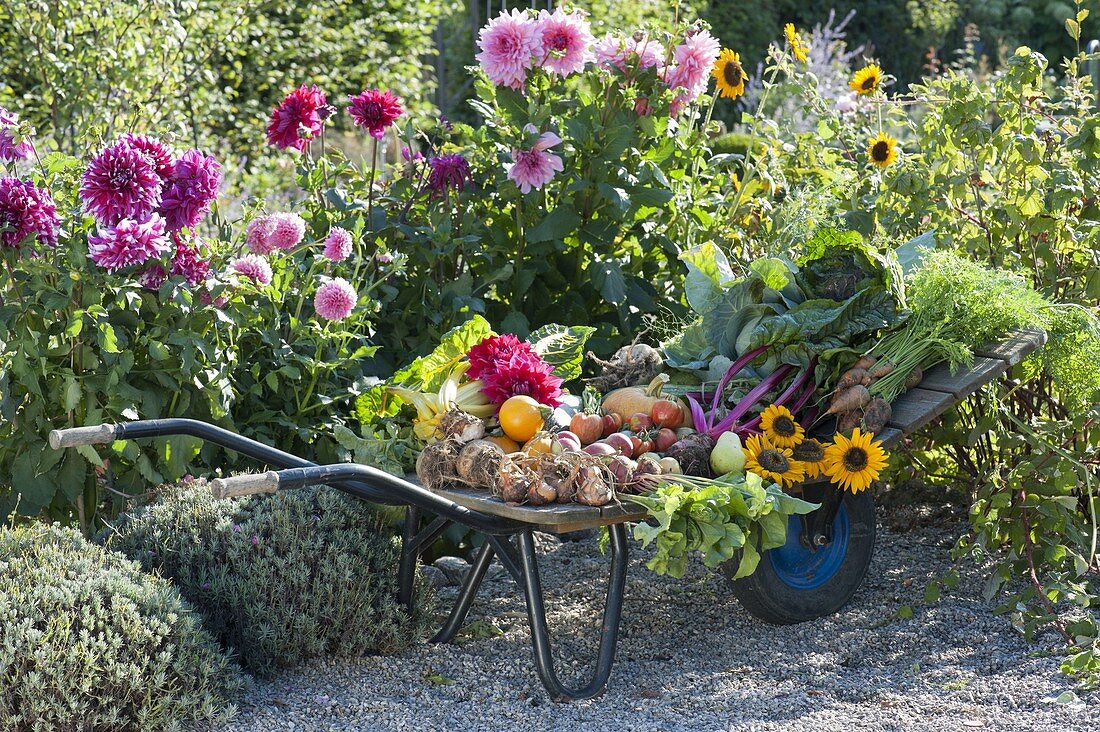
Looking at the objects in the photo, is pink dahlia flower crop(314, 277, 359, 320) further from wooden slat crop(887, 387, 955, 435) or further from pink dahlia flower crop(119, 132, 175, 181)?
wooden slat crop(887, 387, 955, 435)

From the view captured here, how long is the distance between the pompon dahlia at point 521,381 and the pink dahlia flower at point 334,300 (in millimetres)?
503

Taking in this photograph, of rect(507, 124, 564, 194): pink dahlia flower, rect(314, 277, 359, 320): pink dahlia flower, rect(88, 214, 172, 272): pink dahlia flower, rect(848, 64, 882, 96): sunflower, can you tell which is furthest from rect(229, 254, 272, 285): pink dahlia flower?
rect(848, 64, 882, 96): sunflower

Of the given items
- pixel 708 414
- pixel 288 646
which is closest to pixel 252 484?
pixel 288 646

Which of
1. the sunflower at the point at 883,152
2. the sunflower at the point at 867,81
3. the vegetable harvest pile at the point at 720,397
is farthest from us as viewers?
the sunflower at the point at 867,81

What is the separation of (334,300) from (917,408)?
1473mm

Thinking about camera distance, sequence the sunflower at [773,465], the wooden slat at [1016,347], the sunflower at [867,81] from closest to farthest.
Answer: the sunflower at [773,465], the wooden slat at [1016,347], the sunflower at [867,81]

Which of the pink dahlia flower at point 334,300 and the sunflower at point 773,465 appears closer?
the sunflower at point 773,465

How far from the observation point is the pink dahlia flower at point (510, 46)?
137 inches

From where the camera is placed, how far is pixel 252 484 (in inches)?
76.9

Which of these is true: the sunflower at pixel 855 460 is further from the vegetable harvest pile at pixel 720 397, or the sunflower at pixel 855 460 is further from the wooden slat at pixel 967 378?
the wooden slat at pixel 967 378

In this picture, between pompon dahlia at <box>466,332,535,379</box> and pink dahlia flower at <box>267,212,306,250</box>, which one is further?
pink dahlia flower at <box>267,212,306,250</box>

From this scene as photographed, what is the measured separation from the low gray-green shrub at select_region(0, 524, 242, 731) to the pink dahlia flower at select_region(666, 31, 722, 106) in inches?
84.6

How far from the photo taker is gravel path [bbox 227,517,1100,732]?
2.51m

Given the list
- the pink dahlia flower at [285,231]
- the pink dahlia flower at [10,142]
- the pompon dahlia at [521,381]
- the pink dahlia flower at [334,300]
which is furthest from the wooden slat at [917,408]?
the pink dahlia flower at [10,142]
